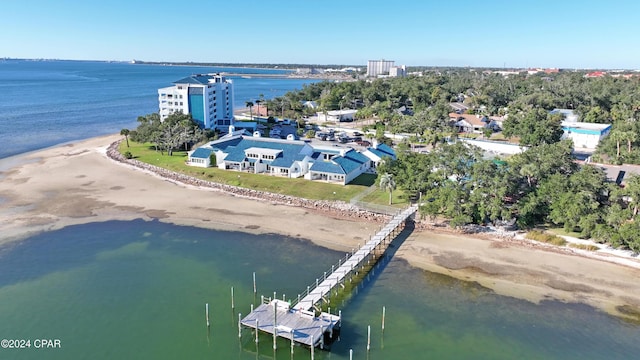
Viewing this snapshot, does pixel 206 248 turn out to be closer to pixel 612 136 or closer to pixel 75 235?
pixel 75 235

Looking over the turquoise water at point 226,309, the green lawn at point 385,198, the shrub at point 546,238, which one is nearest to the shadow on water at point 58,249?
the turquoise water at point 226,309

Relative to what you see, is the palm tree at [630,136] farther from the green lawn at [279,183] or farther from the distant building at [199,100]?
the distant building at [199,100]

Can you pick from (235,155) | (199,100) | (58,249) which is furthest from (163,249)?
(199,100)

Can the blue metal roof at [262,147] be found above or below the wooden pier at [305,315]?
above

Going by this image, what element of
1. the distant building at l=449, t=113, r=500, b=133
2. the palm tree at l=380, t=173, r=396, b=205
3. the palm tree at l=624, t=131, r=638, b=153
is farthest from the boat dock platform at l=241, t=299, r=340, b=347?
the distant building at l=449, t=113, r=500, b=133

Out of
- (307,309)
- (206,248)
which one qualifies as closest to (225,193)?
(206,248)
